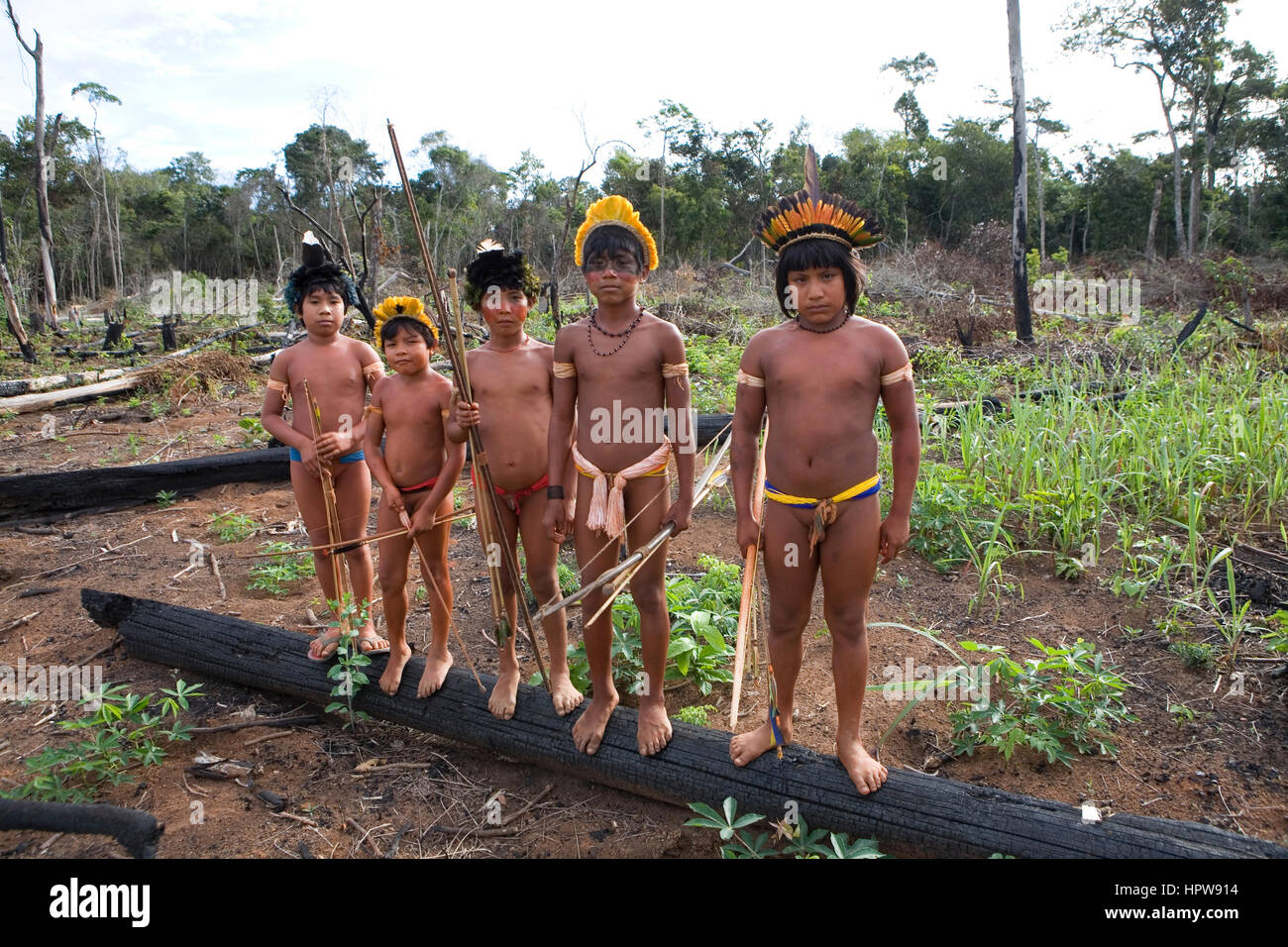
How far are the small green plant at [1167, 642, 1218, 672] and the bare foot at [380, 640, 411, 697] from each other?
126 inches

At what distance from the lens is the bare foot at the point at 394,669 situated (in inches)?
125

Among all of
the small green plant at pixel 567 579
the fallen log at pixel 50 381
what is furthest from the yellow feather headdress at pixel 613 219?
the fallen log at pixel 50 381

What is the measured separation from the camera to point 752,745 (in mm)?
2531

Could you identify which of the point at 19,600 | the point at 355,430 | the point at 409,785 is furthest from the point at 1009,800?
the point at 19,600

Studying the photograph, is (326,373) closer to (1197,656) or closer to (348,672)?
(348,672)

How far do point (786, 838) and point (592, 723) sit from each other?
2.50 ft

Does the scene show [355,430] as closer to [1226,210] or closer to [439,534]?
[439,534]

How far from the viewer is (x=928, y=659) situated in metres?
3.46

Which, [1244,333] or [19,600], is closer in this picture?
[19,600]

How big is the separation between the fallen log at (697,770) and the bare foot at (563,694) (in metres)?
0.03

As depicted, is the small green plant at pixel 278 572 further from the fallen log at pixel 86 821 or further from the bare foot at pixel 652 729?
the bare foot at pixel 652 729

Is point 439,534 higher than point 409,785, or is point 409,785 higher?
point 439,534

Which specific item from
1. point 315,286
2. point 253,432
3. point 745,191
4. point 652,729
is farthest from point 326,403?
point 745,191

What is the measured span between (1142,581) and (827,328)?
2371 millimetres
